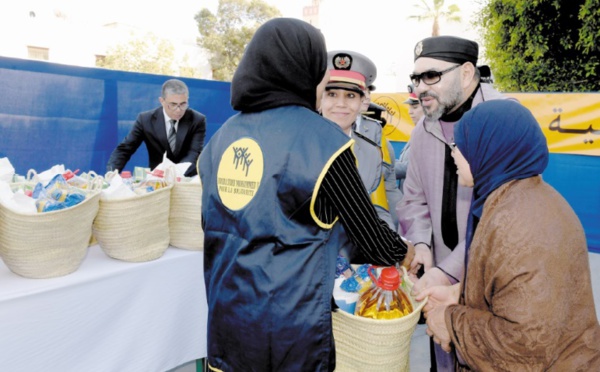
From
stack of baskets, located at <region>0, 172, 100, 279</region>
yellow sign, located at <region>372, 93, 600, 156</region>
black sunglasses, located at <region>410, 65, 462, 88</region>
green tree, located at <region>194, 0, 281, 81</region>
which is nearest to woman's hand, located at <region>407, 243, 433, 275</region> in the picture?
black sunglasses, located at <region>410, 65, 462, 88</region>

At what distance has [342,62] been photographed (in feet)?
8.56

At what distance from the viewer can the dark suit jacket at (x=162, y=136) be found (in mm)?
4598

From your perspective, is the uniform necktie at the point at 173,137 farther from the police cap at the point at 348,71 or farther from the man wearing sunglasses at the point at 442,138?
the man wearing sunglasses at the point at 442,138

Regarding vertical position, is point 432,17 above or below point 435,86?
above

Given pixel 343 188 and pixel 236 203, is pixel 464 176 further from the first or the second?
pixel 236 203

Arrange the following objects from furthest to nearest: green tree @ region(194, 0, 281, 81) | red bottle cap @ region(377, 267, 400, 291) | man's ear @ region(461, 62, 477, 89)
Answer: green tree @ region(194, 0, 281, 81), man's ear @ region(461, 62, 477, 89), red bottle cap @ region(377, 267, 400, 291)

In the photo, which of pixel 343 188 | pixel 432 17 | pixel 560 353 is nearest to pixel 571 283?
pixel 560 353

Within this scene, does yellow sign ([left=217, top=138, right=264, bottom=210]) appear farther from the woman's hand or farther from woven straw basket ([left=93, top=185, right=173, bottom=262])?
the woman's hand

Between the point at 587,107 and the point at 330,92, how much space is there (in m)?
6.03

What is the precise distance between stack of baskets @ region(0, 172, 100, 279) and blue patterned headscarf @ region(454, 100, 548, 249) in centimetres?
148

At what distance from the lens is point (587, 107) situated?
6.82 metres

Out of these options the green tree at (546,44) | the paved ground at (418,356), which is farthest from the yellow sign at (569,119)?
the paved ground at (418,356)

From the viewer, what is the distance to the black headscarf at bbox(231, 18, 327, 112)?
1.31 meters

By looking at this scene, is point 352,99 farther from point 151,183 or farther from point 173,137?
point 173,137
